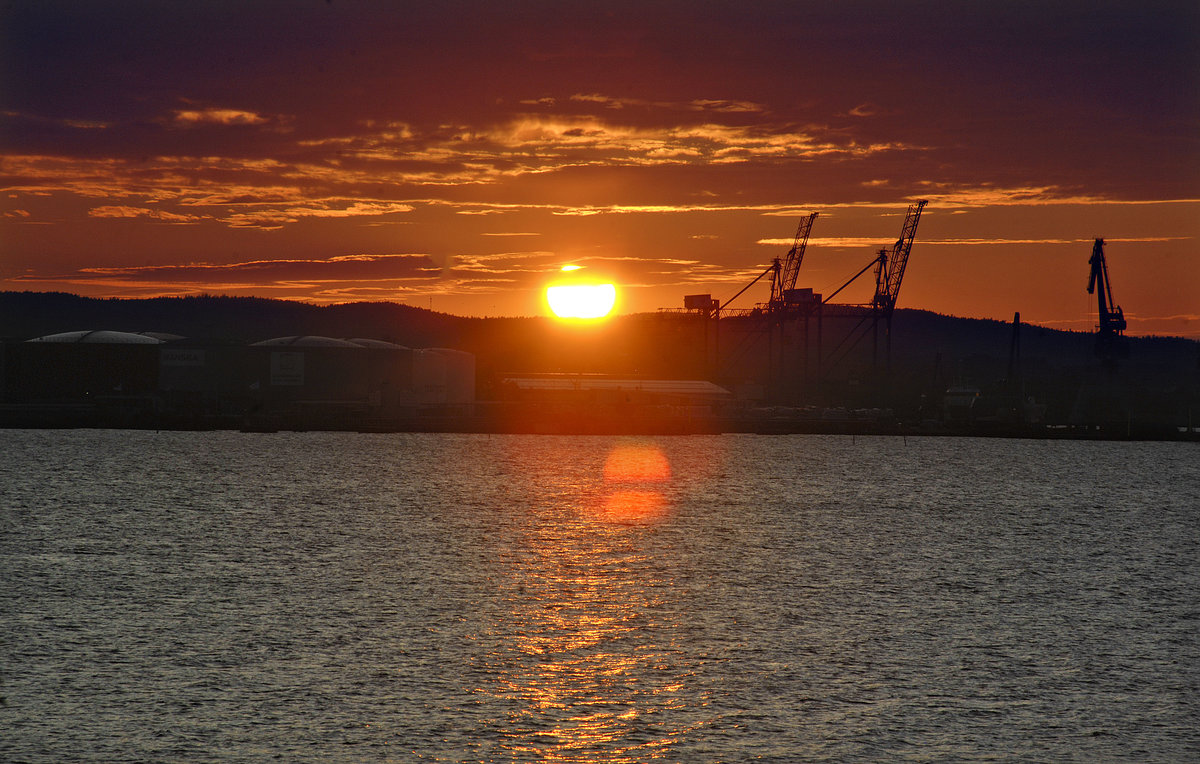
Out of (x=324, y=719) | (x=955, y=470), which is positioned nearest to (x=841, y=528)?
(x=324, y=719)

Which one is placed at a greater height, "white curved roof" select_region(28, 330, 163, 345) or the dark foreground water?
"white curved roof" select_region(28, 330, 163, 345)

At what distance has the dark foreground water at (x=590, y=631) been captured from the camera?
47.7 ft

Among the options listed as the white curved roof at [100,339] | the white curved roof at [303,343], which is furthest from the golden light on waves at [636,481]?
the white curved roof at [100,339]

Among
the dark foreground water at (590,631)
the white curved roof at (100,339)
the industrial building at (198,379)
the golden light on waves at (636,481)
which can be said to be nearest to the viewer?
the dark foreground water at (590,631)

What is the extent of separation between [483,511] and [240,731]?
39.5 metres

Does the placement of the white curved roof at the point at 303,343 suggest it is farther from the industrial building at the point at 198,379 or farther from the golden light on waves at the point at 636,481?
the golden light on waves at the point at 636,481

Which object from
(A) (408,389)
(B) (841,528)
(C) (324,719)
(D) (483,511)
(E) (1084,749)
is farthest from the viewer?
(A) (408,389)

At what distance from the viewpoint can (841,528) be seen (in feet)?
157

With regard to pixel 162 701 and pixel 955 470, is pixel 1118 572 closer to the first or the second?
pixel 162 701

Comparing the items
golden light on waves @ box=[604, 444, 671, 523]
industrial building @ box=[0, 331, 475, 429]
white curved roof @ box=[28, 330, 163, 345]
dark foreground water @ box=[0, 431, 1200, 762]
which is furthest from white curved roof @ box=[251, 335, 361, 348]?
dark foreground water @ box=[0, 431, 1200, 762]

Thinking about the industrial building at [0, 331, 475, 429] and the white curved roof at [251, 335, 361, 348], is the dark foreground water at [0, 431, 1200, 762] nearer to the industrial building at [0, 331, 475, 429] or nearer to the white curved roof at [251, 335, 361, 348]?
the industrial building at [0, 331, 475, 429]

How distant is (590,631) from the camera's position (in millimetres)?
22172

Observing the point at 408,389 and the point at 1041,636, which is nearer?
the point at 1041,636

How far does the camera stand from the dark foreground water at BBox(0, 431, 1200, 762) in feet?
47.7
